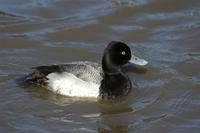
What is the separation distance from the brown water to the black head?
19.2 inches

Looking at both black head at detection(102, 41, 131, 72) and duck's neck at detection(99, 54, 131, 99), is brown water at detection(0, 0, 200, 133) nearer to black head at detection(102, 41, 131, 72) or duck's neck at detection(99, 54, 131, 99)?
duck's neck at detection(99, 54, 131, 99)

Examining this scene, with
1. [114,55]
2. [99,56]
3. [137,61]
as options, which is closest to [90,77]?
[114,55]

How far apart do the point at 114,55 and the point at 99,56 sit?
106 cm

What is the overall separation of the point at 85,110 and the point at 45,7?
155 inches

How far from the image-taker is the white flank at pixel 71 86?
9664 mm

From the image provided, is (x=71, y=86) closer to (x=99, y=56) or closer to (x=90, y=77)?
→ (x=90, y=77)

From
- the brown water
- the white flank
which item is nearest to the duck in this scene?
the white flank

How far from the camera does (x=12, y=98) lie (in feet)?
30.9

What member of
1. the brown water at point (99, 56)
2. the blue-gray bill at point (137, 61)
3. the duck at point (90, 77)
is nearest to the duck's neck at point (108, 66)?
the duck at point (90, 77)

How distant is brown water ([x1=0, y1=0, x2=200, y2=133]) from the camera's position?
28.9 ft

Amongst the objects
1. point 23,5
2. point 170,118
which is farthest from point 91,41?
point 170,118

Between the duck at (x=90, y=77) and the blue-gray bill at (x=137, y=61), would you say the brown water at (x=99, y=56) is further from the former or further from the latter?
the blue-gray bill at (x=137, y=61)

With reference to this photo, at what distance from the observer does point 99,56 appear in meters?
11.0

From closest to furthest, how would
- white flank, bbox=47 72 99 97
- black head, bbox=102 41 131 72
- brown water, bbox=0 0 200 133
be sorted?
brown water, bbox=0 0 200 133, white flank, bbox=47 72 99 97, black head, bbox=102 41 131 72
